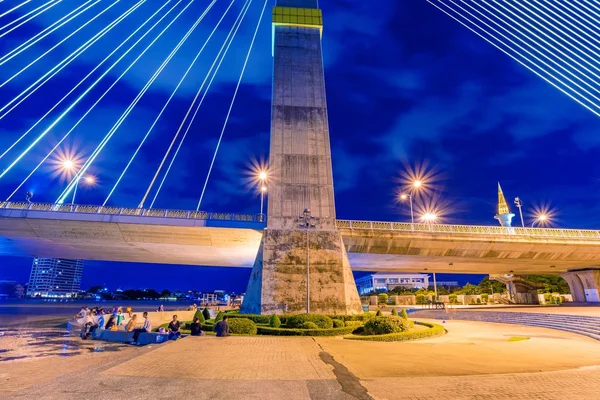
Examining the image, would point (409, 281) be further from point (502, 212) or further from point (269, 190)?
point (269, 190)

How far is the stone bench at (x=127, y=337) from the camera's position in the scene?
53.5 ft

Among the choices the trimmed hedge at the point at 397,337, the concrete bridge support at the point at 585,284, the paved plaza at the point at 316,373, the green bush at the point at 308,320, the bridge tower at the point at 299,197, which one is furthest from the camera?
the concrete bridge support at the point at 585,284

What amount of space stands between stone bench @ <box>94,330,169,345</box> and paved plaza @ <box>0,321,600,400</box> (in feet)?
10.0

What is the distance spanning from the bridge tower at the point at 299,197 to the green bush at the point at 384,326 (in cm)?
736

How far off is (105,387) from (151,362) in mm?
2898

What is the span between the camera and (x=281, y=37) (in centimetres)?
3569

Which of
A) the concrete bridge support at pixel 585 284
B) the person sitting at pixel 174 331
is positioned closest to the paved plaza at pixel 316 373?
the person sitting at pixel 174 331

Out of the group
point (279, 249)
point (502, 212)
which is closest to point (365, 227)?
point (279, 249)

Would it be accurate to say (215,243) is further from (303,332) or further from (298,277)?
(303,332)

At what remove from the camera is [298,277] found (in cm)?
2575

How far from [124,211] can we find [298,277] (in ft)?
56.2

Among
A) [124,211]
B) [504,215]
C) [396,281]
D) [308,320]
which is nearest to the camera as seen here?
[308,320]

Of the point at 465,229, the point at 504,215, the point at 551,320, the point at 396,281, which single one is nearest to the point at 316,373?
the point at 551,320

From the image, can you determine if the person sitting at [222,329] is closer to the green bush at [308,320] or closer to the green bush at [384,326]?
the green bush at [308,320]
